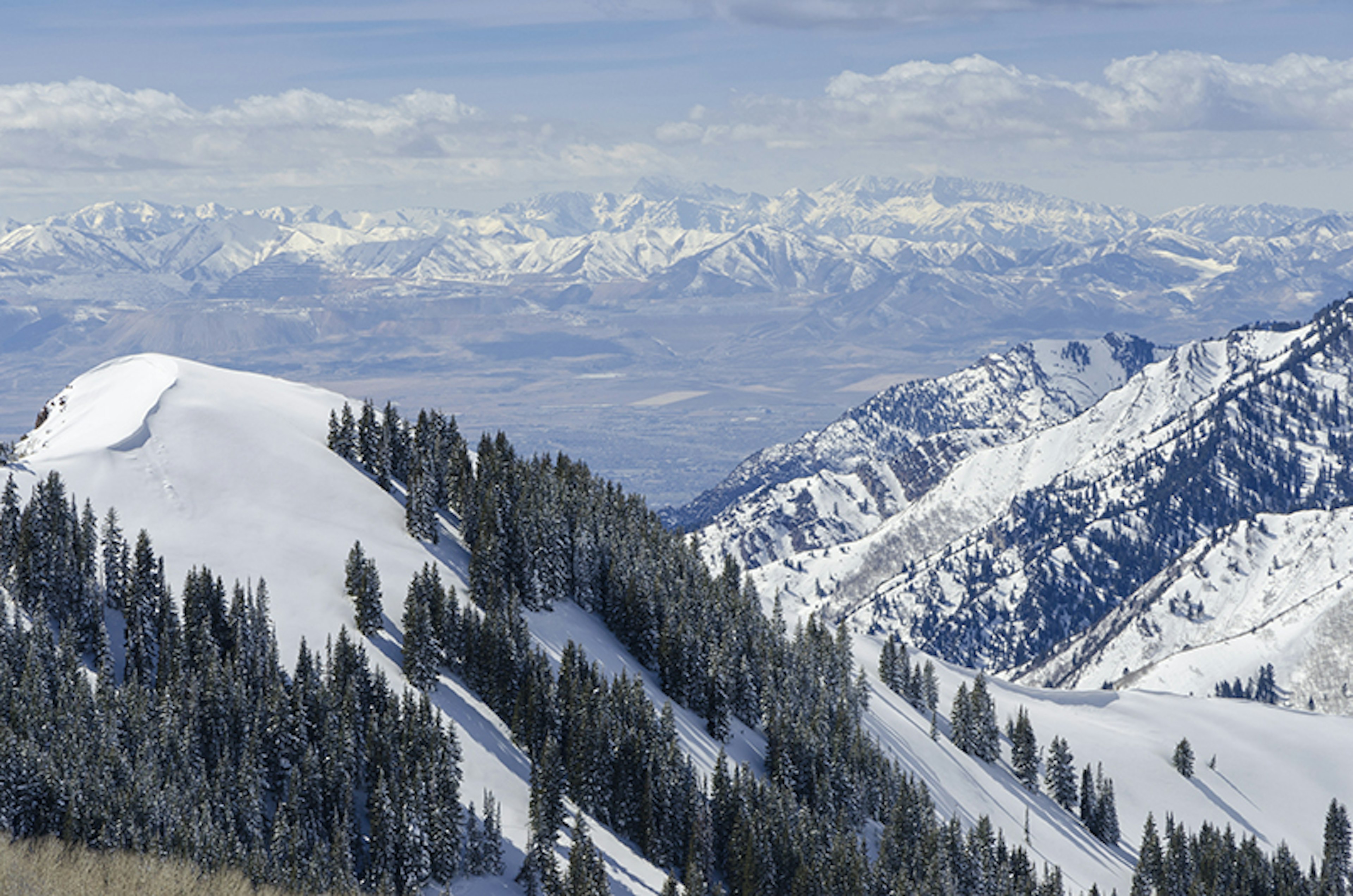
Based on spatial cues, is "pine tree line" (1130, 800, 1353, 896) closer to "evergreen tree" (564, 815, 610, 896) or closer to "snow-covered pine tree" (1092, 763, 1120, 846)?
"snow-covered pine tree" (1092, 763, 1120, 846)

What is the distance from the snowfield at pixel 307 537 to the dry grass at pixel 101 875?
72.5ft

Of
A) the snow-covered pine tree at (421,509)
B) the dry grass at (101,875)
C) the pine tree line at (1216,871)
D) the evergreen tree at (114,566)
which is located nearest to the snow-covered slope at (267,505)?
the snow-covered pine tree at (421,509)

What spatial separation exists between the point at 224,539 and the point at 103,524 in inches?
522

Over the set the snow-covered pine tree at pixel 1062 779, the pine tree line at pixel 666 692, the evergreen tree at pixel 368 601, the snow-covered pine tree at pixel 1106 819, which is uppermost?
the evergreen tree at pixel 368 601

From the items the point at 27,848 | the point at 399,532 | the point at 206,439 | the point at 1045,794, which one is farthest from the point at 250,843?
the point at 1045,794

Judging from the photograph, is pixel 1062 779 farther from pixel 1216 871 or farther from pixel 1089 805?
pixel 1216 871

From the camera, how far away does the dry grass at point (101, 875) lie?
72.9 m

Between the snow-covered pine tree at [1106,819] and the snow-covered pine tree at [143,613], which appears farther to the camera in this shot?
the snow-covered pine tree at [1106,819]

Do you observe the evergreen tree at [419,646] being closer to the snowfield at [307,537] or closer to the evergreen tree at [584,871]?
the snowfield at [307,537]

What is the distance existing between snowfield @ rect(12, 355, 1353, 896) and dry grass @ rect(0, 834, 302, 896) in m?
22.1

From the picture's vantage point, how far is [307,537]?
470 feet

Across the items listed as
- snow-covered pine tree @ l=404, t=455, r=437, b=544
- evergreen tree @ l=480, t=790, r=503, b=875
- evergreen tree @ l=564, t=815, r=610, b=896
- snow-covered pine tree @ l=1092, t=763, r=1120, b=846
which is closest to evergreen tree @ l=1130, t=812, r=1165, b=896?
snow-covered pine tree @ l=1092, t=763, r=1120, b=846

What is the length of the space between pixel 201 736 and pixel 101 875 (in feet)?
71.6

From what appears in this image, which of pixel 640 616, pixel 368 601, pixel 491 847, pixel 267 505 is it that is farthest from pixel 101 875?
pixel 640 616
